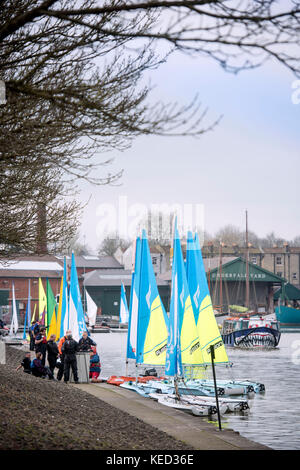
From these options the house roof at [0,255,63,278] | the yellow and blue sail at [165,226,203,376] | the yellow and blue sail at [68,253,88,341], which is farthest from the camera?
the house roof at [0,255,63,278]

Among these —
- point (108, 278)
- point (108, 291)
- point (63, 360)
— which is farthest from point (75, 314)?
point (108, 278)

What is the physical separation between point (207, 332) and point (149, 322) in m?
2.26

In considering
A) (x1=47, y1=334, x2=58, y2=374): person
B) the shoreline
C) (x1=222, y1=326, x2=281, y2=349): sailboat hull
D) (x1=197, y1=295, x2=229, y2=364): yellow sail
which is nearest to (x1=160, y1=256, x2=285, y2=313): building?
(x1=222, y1=326, x2=281, y2=349): sailboat hull

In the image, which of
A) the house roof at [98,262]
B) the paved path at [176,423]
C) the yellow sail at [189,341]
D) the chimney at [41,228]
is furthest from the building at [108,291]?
the paved path at [176,423]

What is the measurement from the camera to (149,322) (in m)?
23.6

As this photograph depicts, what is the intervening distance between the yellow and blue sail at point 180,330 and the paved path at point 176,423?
1514 mm

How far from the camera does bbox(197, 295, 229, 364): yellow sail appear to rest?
24.6 meters

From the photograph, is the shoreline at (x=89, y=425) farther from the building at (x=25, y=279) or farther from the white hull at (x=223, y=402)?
the building at (x=25, y=279)

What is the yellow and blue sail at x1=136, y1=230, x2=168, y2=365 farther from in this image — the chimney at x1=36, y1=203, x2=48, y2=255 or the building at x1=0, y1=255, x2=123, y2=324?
the building at x1=0, y1=255, x2=123, y2=324

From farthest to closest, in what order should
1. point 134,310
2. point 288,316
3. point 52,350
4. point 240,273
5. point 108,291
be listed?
1. point 108,291
2. point 240,273
3. point 288,316
4. point 134,310
5. point 52,350

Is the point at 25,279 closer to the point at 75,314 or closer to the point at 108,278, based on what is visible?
the point at 108,278

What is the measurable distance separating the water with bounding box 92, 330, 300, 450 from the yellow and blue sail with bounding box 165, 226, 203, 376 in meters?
2.29
